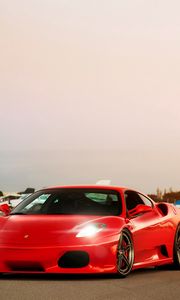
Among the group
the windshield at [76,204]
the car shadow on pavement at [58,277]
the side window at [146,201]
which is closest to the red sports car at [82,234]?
the windshield at [76,204]

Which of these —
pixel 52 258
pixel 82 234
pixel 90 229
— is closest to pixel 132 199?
pixel 90 229

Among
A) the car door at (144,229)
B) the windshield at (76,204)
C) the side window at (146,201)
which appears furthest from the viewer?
the side window at (146,201)

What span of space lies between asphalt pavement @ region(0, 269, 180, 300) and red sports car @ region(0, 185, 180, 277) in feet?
0.71

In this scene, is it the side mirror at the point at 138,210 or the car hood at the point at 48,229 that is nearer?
the car hood at the point at 48,229

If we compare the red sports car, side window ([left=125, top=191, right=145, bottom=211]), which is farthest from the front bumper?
side window ([left=125, top=191, right=145, bottom=211])

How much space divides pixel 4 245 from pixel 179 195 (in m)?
95.7

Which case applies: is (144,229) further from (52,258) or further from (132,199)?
(52,258)

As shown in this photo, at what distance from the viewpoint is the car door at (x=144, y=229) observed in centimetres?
1156

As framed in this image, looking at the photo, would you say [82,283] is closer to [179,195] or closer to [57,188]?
[57,188]

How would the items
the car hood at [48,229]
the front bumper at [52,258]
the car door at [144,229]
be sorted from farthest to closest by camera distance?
the car door at [144,229]
the car hood at [48,229]
the front bumper at [52,258]

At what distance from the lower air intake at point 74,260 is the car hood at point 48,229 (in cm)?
Answer: 15

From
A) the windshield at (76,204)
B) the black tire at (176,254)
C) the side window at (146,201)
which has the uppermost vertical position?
the windshield at (76,204)

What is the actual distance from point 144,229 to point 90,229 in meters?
1.48

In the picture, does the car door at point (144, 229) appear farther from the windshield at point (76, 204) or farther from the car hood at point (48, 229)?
the car hood at point (48, 229)
